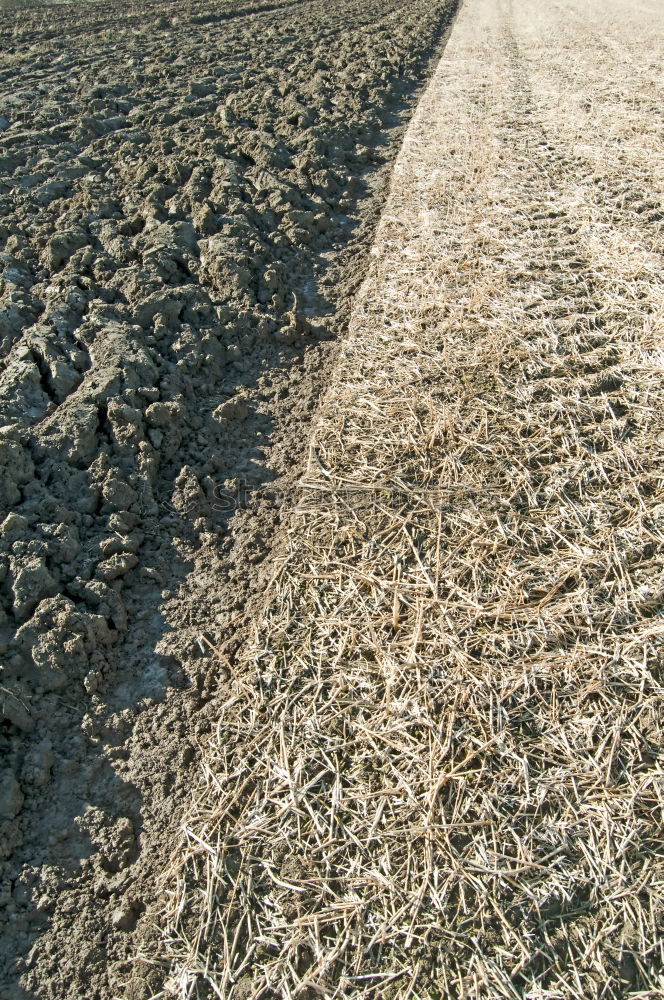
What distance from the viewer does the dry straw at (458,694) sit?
82.1 inches

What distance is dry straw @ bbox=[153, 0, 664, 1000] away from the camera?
2086mm

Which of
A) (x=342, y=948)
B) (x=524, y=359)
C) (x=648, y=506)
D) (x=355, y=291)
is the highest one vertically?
(x=355, y=291)

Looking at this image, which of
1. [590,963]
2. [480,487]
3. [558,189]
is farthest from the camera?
[558,189]

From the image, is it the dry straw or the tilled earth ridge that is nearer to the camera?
the dry straw

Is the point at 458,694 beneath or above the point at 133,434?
beneath

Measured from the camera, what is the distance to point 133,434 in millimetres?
3799

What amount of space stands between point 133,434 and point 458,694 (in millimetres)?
2417

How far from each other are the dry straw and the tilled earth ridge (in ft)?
0.91

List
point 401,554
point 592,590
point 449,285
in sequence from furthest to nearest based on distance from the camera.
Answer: point 449,285, point 401,554, point 592,590

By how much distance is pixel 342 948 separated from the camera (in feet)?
6.76

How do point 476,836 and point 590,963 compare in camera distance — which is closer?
point 590,963

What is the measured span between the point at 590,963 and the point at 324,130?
8473 millimetres

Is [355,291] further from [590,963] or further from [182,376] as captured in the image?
[590,963]

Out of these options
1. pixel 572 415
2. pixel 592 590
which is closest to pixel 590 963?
pixel 592 590
